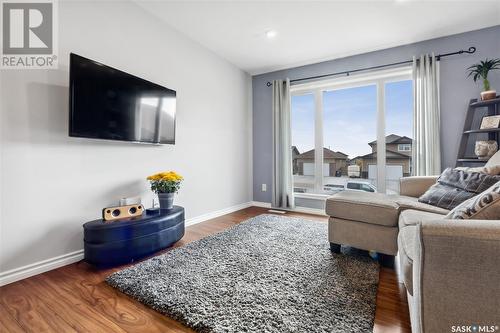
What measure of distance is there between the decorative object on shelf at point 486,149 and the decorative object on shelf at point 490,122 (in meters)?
0.16

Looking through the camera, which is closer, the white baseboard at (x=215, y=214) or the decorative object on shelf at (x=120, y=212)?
the decorative object on shelf at (x=120, y=212)

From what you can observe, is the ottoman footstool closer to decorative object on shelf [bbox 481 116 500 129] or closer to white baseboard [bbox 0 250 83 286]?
decorative object on shelf [bbox 481 116 500 129]

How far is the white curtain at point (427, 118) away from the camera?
2.81 meters

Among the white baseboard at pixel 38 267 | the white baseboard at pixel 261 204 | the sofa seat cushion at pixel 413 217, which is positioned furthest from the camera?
the white baseboard at pixel 261 204

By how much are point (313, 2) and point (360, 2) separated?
474 millimetres

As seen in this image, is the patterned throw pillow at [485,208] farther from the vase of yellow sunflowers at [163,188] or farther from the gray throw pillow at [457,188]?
the vase of yellow sunflowers at [163,188]

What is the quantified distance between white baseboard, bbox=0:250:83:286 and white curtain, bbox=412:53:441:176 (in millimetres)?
3810

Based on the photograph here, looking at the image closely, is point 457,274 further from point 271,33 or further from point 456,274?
point 271,33

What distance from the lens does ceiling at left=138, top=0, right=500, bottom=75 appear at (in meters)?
2.34

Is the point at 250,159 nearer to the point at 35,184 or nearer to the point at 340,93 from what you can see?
the point at 340,93

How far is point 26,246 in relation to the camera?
5.51 ft

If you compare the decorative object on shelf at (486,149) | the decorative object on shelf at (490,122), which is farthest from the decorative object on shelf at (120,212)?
the decorative object on shelf at (490,122)

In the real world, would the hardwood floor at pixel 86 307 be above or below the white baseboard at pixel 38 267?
below

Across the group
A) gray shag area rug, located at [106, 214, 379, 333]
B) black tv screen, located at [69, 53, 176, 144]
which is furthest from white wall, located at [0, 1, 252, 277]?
gray shag area rug, located at [106, 214, 379, 333]
